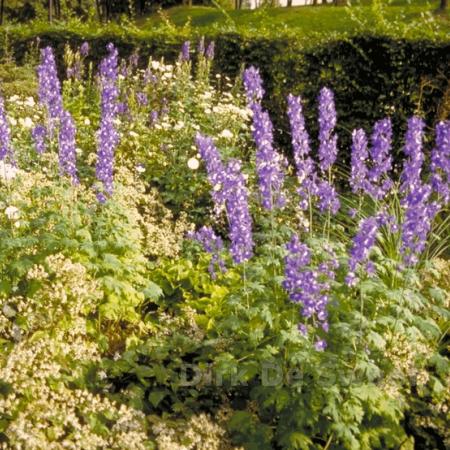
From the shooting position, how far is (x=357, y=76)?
9625 mm

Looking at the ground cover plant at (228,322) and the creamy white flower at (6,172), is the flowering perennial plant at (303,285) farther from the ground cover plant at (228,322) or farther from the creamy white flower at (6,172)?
the creamy white flower at (6,172)

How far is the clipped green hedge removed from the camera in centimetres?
916

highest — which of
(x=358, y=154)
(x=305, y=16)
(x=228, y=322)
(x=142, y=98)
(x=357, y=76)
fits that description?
(x=305, y=16)

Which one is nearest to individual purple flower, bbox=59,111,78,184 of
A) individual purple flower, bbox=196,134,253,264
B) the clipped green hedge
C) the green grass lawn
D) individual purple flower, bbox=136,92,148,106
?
individual purple flower, bbox=196,134,253,264

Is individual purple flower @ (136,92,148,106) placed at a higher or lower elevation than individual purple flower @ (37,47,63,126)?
lower

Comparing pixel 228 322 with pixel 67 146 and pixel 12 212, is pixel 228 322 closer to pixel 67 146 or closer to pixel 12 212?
pixel 12 212

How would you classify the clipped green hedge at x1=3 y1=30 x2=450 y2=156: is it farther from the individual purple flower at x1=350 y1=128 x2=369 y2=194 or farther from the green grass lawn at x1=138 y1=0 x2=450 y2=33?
the green grass lawn at x1=138 y1=0 x2=450 y2=33

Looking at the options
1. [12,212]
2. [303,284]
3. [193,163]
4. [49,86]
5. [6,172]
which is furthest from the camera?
[193,163]

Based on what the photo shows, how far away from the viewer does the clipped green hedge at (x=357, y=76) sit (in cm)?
916

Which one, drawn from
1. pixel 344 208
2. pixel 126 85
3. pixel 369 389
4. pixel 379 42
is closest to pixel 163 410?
pixel 369 389

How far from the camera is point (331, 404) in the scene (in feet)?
12.2

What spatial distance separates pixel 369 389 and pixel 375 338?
28 centimetres

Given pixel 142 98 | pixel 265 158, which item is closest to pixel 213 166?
pixel 265 158

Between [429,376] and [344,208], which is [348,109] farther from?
[429,376]
